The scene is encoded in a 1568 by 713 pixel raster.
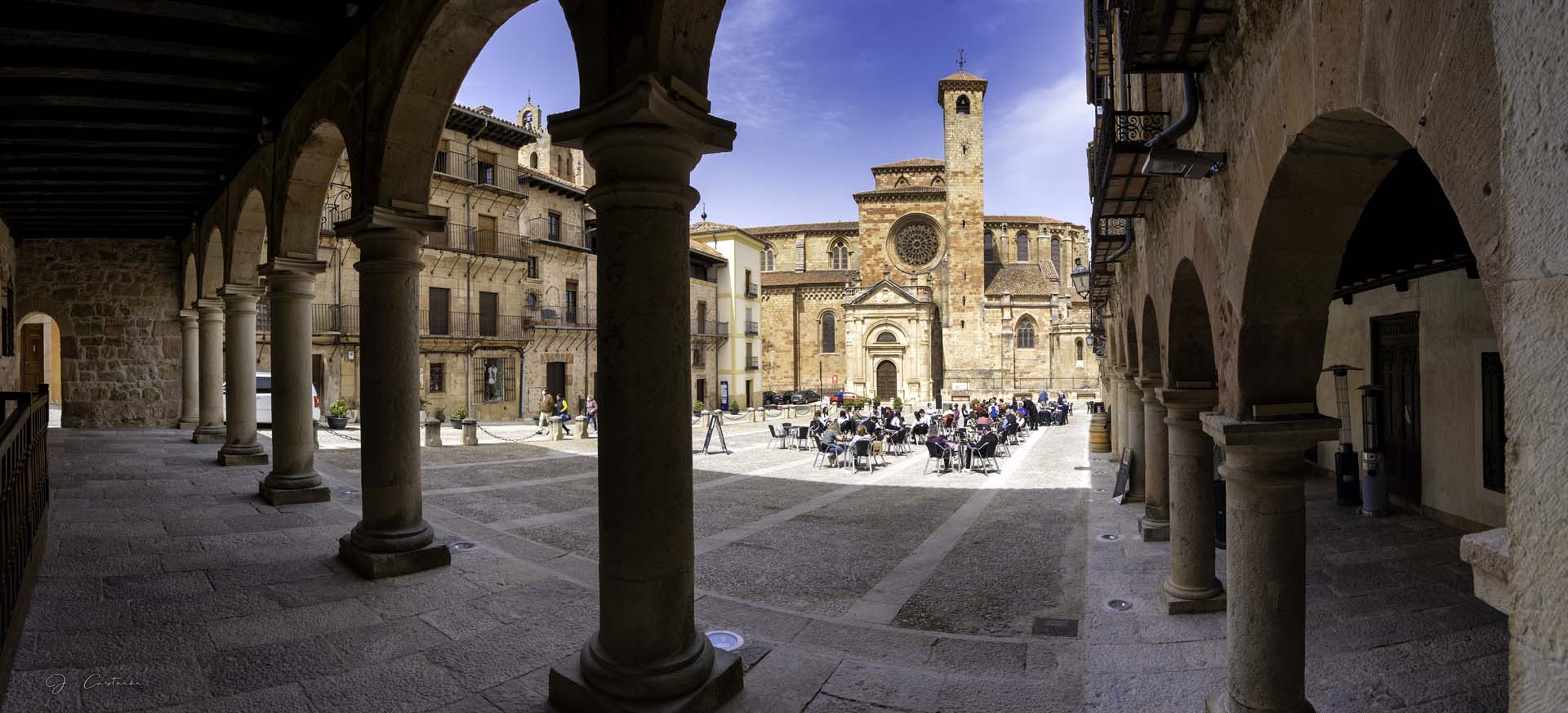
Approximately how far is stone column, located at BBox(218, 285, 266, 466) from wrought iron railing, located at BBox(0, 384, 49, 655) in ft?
10.8

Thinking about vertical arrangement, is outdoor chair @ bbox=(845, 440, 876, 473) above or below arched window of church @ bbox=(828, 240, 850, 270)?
below

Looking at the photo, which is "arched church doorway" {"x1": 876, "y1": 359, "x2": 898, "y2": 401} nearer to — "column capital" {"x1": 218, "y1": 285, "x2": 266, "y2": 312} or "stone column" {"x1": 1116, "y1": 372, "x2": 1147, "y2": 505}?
"stone column" {"x1": 1116, "y1": 372, "x2": 1147, "y2": 505}

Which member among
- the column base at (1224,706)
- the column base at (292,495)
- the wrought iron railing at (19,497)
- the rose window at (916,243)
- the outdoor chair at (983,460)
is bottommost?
the outdoor chair at (983,460)

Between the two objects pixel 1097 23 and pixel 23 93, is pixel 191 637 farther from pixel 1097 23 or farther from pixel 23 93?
pixel 1097 23

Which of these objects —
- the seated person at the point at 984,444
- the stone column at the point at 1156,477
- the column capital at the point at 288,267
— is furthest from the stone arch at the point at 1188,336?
the seated person at the point at 984,444

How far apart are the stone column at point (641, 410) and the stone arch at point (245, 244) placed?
25.8 ft

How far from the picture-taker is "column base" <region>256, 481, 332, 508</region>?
687 cm

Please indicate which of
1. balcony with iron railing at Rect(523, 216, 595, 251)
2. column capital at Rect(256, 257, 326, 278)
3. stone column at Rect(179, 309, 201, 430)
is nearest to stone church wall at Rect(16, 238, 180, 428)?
stone column at Rect(179, 309, 201, 430)

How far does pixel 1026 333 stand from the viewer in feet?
144

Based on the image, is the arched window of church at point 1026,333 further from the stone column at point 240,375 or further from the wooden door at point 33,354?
the wooden door at point 33,354

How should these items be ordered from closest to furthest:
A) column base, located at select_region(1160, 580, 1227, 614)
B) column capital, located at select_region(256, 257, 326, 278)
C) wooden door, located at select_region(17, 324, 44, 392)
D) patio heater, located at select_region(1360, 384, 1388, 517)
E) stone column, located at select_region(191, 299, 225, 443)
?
column base, located at select_region(1160, 580, 1227, 614), column capital, located at select_region(256, 257, 326, 278), patio heater, located at select_region(1360, 384, 1388, 517), stone column, located at select_region(191, 299, 225, 443), wooden door, located at select_region(17, 324, 44, 392)

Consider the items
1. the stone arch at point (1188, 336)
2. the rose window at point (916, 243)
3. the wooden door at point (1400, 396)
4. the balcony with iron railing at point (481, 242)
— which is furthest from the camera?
the rose window at point (916, 243)

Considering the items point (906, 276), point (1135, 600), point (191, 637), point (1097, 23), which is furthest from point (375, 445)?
point (906, 276)

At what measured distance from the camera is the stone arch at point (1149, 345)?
24.8 ft
